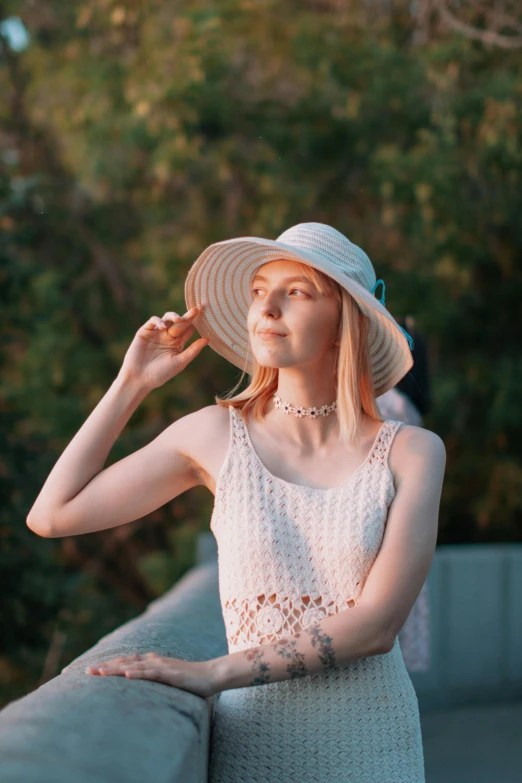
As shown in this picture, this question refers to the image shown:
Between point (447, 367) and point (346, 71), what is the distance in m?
2.47

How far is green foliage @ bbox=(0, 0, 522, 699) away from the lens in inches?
266

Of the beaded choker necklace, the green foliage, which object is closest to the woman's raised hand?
the beaded choker necklace

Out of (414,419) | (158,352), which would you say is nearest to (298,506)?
(158,352)

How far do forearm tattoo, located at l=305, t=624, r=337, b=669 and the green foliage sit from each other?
4.32 meters

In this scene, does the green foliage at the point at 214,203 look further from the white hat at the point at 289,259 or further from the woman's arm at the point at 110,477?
the woman's arm at the point at 110,477

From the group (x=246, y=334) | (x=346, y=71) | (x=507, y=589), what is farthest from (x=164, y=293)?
(x=246, y=334)

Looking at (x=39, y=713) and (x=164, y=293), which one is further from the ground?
(x=39, y=713)

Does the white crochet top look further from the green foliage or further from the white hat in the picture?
the green foliage

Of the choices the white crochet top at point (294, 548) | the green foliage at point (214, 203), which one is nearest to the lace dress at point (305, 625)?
the white crochet top at point (294, 548)

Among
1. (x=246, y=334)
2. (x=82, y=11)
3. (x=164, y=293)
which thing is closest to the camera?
(x=246, y=334)

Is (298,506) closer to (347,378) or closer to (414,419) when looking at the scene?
(347,378)

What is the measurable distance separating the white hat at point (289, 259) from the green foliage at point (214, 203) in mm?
3772

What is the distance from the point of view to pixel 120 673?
5.98ft

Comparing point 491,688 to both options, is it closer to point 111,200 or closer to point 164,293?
point 164,293
